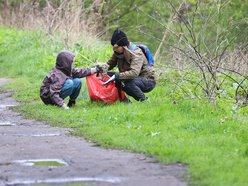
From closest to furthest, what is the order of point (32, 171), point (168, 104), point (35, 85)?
point (32, 171)
point (168, 104)
point (35, 85)

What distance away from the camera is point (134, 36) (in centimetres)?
3619

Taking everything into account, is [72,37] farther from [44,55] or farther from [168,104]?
[168,104]

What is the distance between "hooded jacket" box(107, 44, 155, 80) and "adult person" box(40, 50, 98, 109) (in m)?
0.47

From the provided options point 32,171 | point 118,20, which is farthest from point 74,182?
point 118,20

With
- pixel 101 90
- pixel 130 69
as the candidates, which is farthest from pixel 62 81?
pixel 130 69

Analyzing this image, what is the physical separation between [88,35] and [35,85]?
4.65 metres

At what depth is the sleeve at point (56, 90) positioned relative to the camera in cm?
1184

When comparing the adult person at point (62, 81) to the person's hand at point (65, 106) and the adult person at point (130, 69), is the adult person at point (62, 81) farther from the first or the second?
the adult person at point (130, 69)

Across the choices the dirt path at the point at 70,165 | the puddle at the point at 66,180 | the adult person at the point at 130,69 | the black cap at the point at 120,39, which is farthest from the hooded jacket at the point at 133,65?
the puddle at the point at 66,180

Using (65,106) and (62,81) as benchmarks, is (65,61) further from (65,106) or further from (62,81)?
(65,106)

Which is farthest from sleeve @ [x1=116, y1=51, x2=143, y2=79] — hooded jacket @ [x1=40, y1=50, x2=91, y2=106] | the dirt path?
the dirt path

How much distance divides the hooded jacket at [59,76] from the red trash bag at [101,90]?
162mm

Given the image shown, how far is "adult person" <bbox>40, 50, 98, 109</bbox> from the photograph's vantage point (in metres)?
11.9

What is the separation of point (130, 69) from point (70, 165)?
4604mm
